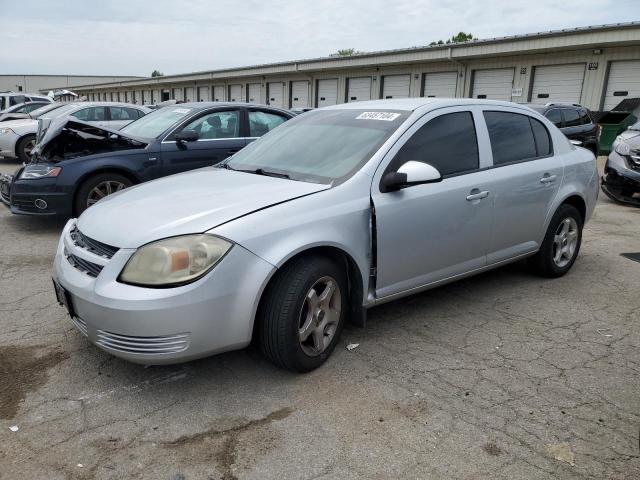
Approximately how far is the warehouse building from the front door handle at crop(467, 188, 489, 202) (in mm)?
16618

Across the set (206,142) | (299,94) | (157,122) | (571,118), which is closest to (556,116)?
(571,118)

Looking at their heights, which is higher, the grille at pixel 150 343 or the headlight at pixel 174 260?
the headlight at pixel 174 260

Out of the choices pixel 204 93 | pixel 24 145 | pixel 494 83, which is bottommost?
pixel 24 145

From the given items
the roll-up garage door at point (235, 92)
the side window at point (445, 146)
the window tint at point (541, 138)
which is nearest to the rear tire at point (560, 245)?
the window tint at point (541, 138)

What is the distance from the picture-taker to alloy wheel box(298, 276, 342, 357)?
10.1 ft

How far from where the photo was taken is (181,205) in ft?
10.2

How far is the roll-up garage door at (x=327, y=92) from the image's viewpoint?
29.0 meters

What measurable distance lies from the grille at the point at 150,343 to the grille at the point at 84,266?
0.36 metres

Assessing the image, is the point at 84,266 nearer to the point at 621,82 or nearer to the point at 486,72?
the point at 621,82

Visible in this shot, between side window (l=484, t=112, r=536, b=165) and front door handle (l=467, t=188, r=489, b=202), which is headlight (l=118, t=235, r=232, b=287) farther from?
side window (l=484, t=112, r=536, b=165)

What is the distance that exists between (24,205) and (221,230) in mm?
4587

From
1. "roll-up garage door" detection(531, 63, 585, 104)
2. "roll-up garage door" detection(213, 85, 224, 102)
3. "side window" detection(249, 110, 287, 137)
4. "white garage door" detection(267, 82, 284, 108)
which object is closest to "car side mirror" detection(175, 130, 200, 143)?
"side window" detection(249, 110, 287, 137)

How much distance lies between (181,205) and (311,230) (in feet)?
2.56

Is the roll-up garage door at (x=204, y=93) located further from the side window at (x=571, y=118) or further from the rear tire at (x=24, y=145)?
the side window at (x=571, y=118)
